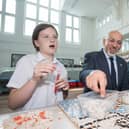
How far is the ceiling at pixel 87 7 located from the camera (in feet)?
19.3

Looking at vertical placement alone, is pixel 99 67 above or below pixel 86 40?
below

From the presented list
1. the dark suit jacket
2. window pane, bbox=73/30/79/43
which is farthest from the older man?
window pane, bbox=73/30/79/43

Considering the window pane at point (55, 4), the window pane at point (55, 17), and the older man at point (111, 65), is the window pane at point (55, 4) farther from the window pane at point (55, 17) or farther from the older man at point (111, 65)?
the older man at point (111, 65)

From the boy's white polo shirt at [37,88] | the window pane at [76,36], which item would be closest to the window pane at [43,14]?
the window pane at [76,36]

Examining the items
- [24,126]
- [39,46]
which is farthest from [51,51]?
[24,126]

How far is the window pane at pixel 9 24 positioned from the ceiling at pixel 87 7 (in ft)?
6.98

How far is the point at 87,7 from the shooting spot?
641cm

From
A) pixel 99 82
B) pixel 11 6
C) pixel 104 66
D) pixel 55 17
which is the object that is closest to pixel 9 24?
pixel 11 6

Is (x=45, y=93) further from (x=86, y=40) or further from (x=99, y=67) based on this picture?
(x=86, y=40)

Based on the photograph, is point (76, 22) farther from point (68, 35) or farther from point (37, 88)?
point (37, 88)

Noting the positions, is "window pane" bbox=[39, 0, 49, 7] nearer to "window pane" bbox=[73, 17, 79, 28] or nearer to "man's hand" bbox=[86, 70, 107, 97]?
"window pane" bbox=[73, 17, 79, 28]

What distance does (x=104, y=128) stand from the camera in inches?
15.7

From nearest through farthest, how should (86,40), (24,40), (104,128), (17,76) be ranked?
(104,128)
(17,76)
(24,40)
(86,40)

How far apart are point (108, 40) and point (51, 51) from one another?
2.24ft
